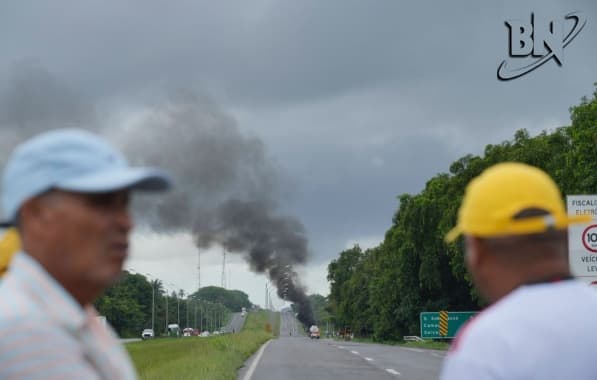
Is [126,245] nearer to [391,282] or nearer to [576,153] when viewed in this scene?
[576,153]

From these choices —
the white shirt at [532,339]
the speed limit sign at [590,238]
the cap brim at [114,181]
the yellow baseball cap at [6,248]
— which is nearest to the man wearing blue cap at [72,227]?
the cap brim at [114,181]

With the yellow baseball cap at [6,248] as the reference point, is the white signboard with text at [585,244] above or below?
above

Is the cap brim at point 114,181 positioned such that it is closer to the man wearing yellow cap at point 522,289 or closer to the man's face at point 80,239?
the man's face at point 80,239

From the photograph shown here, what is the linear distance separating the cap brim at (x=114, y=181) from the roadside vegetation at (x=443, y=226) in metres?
46.0

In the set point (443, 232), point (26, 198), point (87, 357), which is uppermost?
point (443, 232)

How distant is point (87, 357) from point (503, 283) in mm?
1084

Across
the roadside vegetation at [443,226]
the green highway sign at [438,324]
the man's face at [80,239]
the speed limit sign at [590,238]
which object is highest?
the roadside vegetation at [443,226]

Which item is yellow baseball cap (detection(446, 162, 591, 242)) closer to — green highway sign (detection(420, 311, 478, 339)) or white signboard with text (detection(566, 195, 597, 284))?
white signboard with text (detection(566, 195, 597, 284))

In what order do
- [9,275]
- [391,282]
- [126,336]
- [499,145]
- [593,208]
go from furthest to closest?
[126,336]
[391,282]
[499,145]
[593,208]
[9,275]

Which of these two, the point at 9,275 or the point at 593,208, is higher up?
the point at 593,208

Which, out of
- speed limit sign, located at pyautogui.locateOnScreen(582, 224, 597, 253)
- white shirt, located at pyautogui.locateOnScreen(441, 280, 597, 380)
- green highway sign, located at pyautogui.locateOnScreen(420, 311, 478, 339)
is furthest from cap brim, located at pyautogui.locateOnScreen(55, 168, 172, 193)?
green highway sign, located at pyautogui.locateOnScreen(420, 311, 478, 339)

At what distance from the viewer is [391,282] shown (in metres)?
102

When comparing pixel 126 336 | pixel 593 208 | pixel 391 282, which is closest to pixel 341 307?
pixel 126 336

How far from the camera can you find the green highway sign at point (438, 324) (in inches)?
1897
